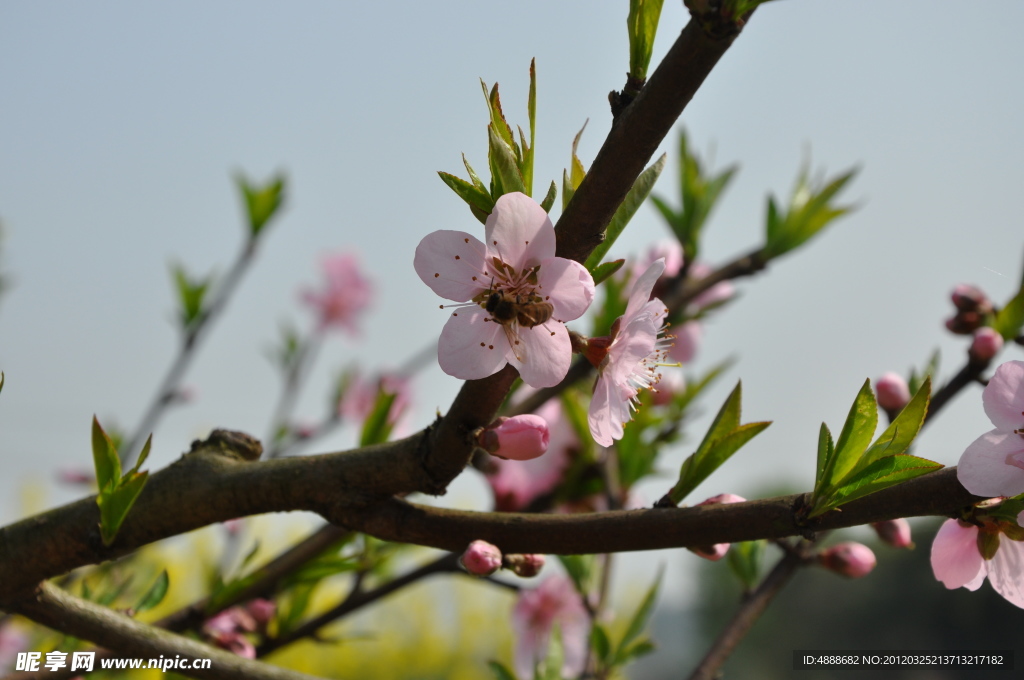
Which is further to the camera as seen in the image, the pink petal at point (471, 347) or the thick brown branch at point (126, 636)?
the thick brown branch at point (126, 636)

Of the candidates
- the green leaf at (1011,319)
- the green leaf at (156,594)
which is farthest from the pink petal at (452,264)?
the green leaf at (1011,319)

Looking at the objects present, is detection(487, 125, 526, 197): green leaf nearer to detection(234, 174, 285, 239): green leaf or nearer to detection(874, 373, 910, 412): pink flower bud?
detection(874, 373, 910, 412): pink flower bud

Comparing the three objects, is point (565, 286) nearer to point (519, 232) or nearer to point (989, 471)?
Result: point (519, 232)

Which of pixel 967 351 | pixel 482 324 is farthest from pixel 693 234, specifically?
pixel 482 324

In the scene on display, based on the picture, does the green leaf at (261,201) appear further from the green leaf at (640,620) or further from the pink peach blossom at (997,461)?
the pink peach blossom at (997,461)

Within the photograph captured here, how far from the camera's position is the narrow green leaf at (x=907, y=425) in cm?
61

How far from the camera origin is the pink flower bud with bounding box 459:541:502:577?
1.98 ft

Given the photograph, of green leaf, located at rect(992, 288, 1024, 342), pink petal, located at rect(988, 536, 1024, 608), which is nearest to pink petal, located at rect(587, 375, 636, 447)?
pink petal, located at rect(988, 536, 1024, 608)

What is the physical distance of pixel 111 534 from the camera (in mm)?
695

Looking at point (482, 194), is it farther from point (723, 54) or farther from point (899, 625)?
point (899, 625)

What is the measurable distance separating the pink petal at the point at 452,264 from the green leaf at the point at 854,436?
1.02ft

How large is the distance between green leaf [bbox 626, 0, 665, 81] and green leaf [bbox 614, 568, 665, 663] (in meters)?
0.88

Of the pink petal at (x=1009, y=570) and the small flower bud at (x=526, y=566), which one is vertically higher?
the pink petal at (x=1009, y=570)

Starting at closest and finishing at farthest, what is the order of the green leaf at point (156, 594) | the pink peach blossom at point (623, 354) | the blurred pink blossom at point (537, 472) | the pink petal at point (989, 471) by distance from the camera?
the pink petal at point (989, 471), the pink peach blossom at point (623, 354), the green leaf at point (156, 594), the blurred pink blossom at point (537, 472)
